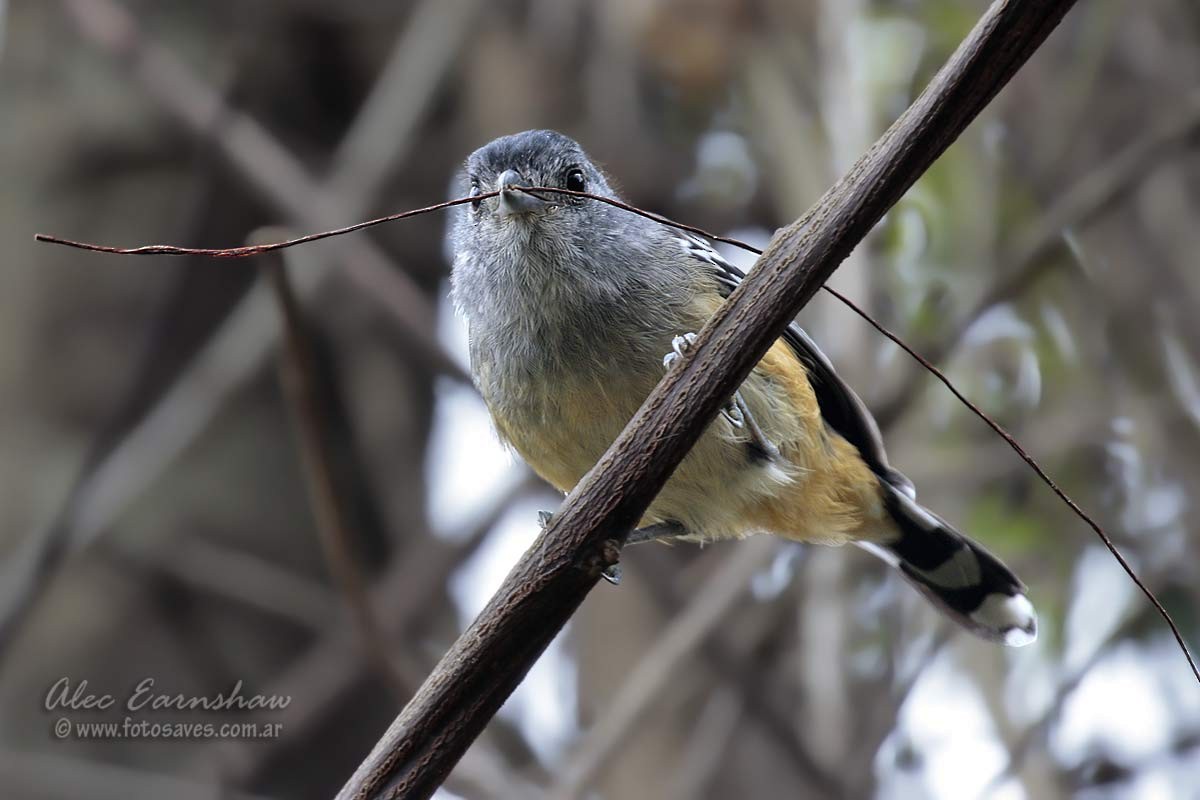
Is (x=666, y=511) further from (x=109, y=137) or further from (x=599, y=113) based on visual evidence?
(x=109, y=137)

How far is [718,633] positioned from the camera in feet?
13.8

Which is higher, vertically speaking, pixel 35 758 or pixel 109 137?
pixel 109 137

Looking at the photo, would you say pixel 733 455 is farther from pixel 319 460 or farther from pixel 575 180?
pixel 319 460

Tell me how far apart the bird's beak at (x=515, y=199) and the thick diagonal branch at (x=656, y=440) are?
4.53ft

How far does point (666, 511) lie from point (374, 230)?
3061mm

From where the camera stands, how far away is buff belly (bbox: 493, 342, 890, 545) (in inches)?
120

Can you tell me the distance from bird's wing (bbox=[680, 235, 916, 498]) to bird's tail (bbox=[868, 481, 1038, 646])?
10 cm

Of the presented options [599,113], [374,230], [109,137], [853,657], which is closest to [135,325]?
[109,137]

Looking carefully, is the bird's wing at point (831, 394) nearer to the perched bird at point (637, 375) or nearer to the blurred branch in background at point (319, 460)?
the perched bird at point (637, 375)

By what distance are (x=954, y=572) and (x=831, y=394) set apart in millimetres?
667

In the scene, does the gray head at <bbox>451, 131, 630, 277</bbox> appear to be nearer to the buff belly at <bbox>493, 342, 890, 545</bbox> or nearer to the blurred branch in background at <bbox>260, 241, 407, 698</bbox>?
the buff belly at <bbox>493, 342, 890, 545</bbox>

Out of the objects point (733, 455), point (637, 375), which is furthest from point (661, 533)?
point (637, 375)
